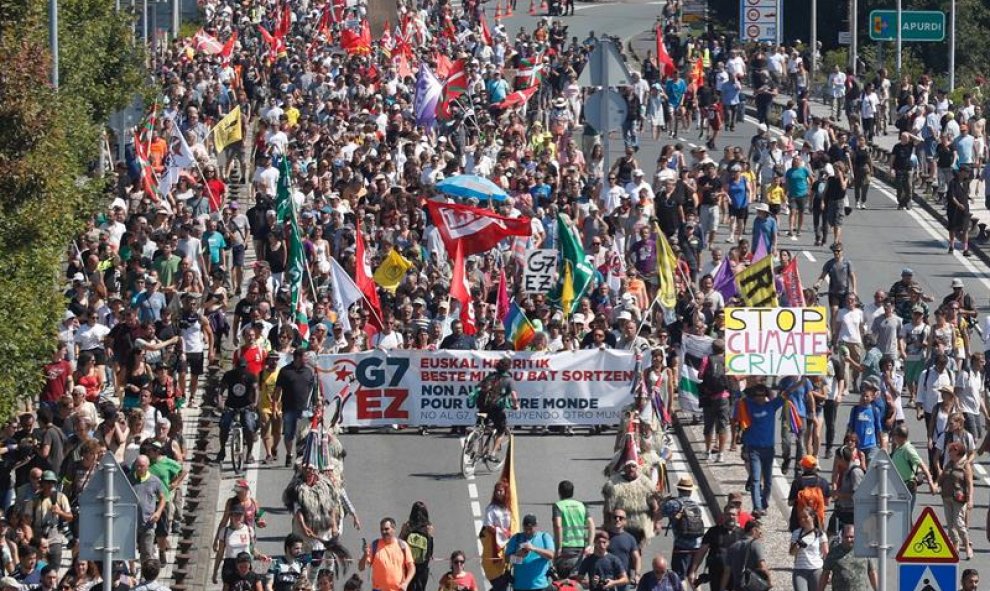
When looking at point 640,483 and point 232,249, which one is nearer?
point 640,483

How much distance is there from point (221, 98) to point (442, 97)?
6378 mm

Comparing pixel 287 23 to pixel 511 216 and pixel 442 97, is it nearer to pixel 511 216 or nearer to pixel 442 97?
pixel 442 97

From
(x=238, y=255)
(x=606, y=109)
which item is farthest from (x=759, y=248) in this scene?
(x=238, y=255)

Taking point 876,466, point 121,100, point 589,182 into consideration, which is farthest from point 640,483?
point 121,100

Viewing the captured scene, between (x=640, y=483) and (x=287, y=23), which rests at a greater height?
(x=287, y=23)

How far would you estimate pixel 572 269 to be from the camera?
3475 centimetres

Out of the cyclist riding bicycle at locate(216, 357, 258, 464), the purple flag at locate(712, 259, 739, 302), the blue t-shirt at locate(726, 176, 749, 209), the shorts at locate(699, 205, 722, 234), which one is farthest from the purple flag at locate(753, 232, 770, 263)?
the cyclist riding bicycle at locate(216, 357, 258, 464)

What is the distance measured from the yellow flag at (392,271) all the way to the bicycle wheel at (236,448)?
5.91m

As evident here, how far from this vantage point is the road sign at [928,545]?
70.4 ft

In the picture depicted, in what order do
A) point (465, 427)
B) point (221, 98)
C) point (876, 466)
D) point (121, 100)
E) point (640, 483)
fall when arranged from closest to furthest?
1. point (876, 466)
2. point (640, 483)
3. point (465, 427)
4. point (121, 100)
5. point (221, 98)

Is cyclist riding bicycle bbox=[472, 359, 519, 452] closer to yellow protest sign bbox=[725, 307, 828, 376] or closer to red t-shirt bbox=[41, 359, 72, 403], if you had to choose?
yellow protest sign bbox=[725, 307, 828, 376]

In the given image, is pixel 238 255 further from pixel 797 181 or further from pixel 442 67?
pixel 442 67

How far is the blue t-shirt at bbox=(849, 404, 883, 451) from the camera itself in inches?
1123

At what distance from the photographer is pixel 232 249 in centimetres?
3800
